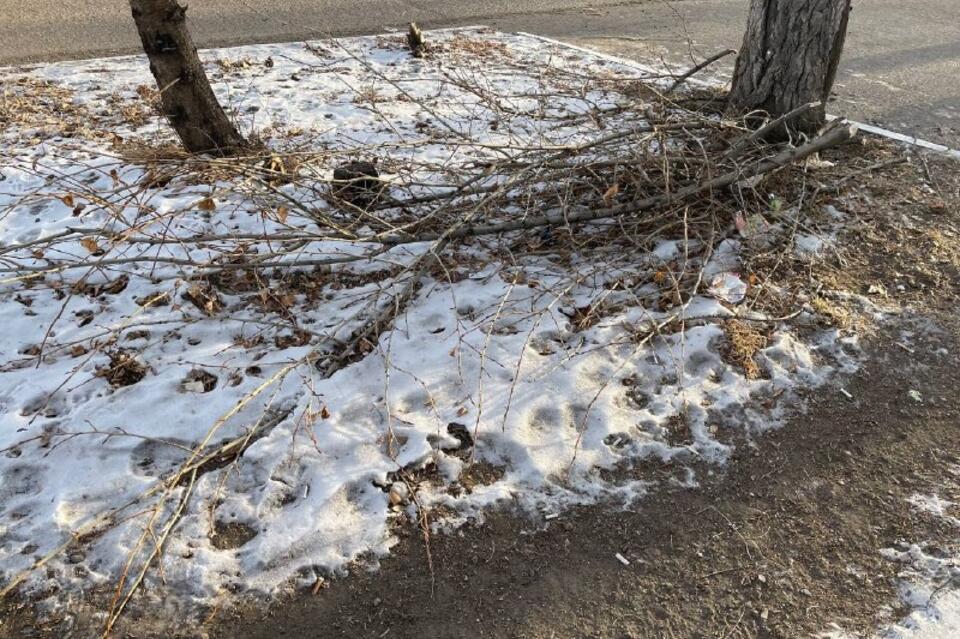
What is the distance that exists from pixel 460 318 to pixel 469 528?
1156mm

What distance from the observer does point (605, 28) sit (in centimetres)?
853

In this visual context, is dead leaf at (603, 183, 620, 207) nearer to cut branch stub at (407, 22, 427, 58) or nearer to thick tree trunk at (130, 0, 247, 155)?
thick tree trunk at (130, 0, 247, 155)

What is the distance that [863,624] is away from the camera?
7.32 feet

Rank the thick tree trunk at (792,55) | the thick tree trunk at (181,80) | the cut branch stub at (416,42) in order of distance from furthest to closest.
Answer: the cut branch stub at (416,42), the thick tree trunk at (792,55), the thick tree trunk at (181,80)

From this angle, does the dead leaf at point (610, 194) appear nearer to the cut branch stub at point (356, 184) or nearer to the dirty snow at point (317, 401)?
the dirty snow at point (317, 401)

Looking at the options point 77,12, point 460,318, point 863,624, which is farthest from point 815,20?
point 77,12

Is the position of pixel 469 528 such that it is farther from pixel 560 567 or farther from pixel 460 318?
pixel 460 318

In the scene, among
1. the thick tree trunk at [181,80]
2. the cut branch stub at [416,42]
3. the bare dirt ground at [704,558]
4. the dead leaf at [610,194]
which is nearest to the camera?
the bare dirt ground at [704,558]

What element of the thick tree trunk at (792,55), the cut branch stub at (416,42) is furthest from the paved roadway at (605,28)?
the thick tree trunk at (792,55)

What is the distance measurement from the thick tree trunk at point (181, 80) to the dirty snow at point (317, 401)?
2.21 ft

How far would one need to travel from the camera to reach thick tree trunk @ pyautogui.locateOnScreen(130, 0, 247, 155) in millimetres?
4316

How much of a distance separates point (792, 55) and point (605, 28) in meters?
4.42

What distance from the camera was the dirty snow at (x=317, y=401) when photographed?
2.48 metres

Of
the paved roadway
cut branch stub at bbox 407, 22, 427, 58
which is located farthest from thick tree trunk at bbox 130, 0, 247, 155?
the paved roadway
